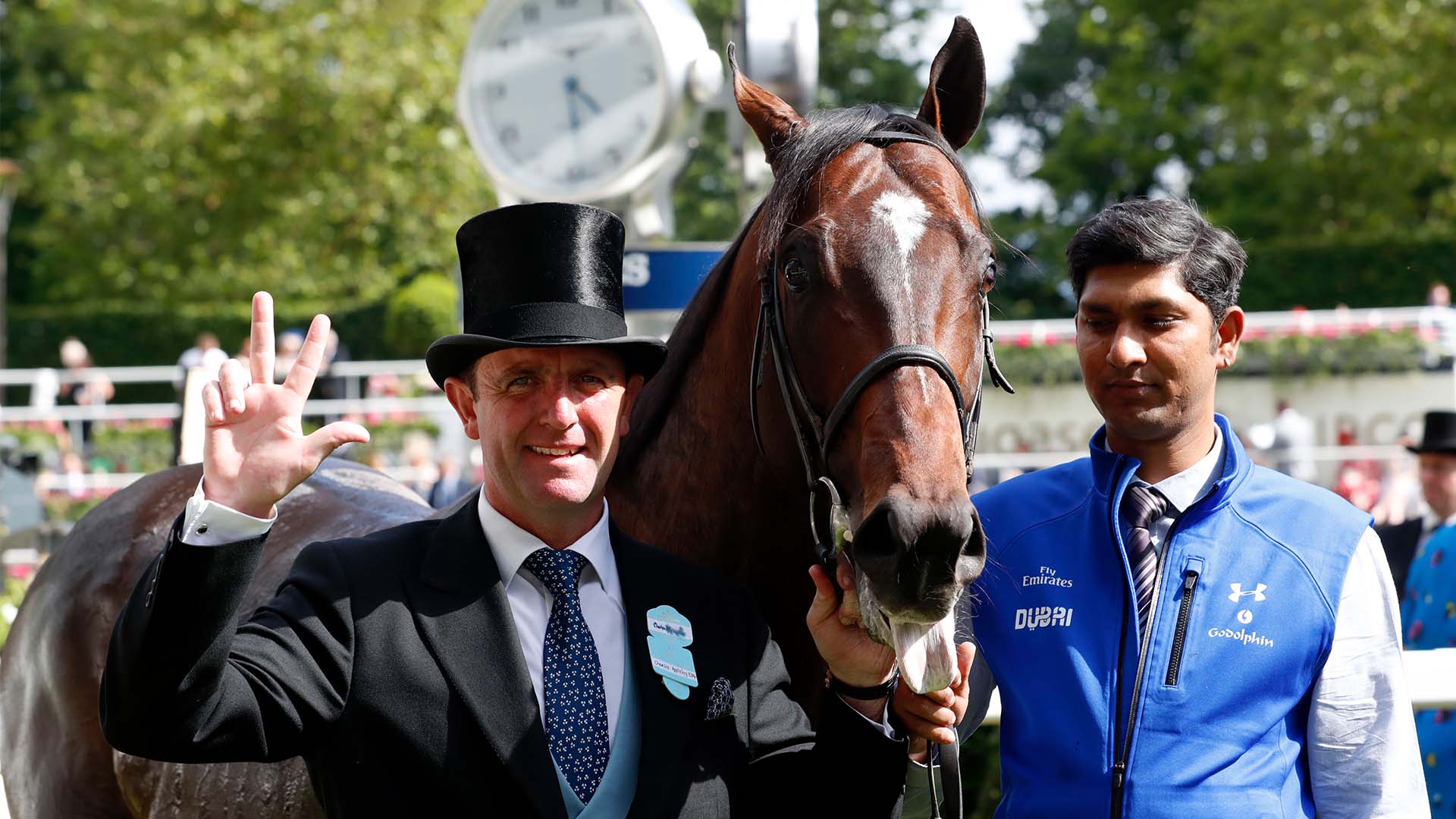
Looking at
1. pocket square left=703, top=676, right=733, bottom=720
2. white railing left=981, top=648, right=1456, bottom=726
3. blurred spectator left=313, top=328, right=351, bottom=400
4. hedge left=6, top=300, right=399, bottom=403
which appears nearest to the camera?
pocket square left=703, top=676, right=733, bottom=720

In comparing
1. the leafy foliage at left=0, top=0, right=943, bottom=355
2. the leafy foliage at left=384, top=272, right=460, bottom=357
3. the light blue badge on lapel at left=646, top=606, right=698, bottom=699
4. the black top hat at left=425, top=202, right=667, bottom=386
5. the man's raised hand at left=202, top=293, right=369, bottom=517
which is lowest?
the light blue badge on lapel at left=646, top=606, right=698, bottom=699

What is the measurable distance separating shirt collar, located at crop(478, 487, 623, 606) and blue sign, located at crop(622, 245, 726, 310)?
2.84 m

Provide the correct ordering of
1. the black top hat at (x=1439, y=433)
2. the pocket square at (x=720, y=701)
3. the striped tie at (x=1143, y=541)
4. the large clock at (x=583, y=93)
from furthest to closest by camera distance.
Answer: the large clock at (x=583, y=93), the black top hat at (x=1439, y=433), the striped tie at (x=1143, y=541), the pocket square at (x=720, y=701)

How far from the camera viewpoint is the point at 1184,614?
91.6 inches

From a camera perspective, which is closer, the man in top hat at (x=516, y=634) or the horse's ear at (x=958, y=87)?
the man in top hat at (x=516, y=634)

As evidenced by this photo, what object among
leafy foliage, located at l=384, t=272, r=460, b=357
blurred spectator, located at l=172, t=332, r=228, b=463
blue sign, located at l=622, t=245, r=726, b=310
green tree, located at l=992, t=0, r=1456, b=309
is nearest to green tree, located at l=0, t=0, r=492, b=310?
leafy foliage, located at l=384, t=272, r=460, b=357

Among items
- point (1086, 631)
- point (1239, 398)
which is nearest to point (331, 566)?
point (1086, 631)

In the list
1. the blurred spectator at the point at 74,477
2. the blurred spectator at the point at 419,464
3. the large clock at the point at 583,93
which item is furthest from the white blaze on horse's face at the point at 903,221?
the blurred spectator at the point at 74,477

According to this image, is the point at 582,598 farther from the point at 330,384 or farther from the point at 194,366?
the point at 330,384

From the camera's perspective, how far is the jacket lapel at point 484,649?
2014mm

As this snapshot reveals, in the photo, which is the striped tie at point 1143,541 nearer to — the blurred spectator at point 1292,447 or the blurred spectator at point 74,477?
the blurred spectator at point 1292,447

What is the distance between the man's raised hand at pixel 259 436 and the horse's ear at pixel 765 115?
3.48 ft

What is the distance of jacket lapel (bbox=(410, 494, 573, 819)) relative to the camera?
2014 mm

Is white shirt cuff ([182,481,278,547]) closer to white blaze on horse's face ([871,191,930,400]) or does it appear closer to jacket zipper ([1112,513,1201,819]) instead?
white blaze on horse's face ([871,191,930,400])
